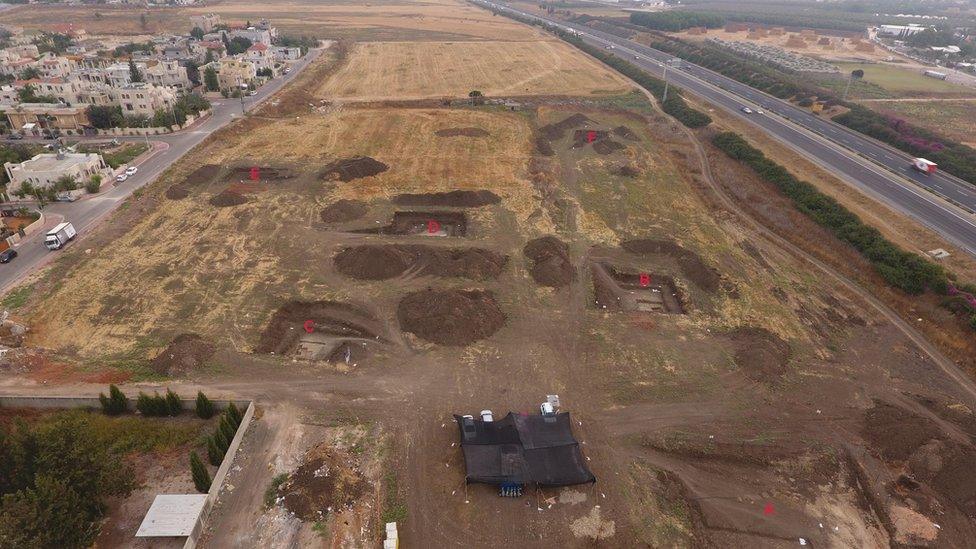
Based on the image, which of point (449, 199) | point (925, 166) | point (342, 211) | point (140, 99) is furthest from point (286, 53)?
point (925, 166)

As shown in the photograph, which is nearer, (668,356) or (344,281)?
(668,356)

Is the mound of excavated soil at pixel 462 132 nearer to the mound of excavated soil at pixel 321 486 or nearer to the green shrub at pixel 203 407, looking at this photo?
the green shrub at pixel 203 407

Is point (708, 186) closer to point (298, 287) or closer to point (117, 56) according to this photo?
point (298, 287)

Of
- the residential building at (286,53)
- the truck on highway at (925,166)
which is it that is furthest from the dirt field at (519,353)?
the residential building at (286,53)

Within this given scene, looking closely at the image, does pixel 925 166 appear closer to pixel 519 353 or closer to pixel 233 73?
pixel 519 353

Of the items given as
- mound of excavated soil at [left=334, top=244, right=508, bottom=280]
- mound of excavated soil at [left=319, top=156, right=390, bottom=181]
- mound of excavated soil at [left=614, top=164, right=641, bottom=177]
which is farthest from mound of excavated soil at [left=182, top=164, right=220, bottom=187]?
mound of excavated soil at [left=614, top=164, right=641, bottom=177]

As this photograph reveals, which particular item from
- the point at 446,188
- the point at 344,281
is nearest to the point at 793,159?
the point at 446,188
